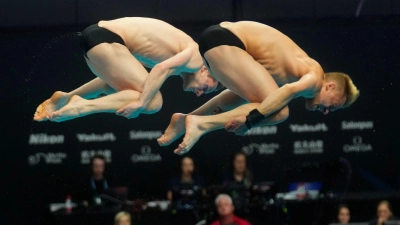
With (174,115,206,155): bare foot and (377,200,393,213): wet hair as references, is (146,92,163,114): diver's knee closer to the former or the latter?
(174,115,206,155): bare foot

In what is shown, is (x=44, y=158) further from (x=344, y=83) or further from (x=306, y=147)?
(x=344, y=83)

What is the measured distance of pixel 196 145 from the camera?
351 cm

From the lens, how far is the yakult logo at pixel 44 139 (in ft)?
11.8

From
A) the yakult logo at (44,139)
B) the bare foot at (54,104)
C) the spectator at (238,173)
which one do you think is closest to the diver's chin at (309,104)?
the spectator at (238,173)

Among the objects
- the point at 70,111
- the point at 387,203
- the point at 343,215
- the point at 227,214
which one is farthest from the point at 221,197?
the point at 70,111

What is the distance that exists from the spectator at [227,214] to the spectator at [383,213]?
0.70 m

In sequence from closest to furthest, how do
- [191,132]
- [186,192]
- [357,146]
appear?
1. [191,132]
2. [186,192]
3. [357,146]

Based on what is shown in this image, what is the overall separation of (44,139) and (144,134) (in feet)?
1.62

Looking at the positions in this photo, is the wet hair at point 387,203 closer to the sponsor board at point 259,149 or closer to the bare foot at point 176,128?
the sponsor board at point 259,149

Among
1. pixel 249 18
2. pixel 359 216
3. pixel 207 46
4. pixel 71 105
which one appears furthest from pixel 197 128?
pixel 359 216

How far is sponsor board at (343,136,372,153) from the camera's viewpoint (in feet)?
12.2

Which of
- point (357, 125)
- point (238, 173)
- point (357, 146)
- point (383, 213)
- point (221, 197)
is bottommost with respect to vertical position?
point (383, 213)

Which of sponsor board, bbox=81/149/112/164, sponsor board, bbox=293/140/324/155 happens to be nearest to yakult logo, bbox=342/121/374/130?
→ sponsor board, bbox=293/140/324/155

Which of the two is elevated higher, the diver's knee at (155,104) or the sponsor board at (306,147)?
the diver's knee at (155,104)
